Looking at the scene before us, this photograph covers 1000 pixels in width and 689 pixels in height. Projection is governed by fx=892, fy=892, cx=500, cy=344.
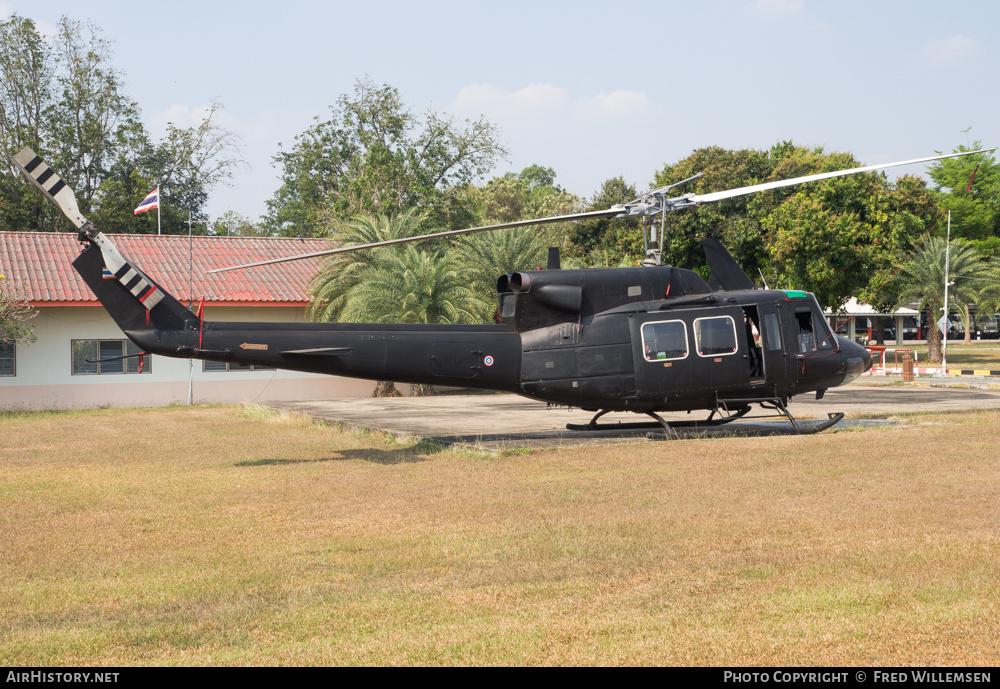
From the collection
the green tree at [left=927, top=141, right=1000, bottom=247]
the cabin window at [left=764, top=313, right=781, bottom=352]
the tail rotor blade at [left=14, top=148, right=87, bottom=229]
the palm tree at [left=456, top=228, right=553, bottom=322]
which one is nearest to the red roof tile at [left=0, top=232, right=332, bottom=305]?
the palm tree at [left=456, top=228, right=553, bottom=322]

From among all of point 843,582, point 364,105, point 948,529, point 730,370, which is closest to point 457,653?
point 843,582

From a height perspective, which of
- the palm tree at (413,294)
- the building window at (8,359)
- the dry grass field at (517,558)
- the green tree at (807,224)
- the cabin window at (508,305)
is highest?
the green tree at (807,224)

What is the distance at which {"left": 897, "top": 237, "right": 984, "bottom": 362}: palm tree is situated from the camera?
47.7 meters

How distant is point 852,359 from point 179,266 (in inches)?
882

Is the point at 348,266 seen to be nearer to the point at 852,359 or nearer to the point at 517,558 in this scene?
the point at 852,359

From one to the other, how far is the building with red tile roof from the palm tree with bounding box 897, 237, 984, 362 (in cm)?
3237

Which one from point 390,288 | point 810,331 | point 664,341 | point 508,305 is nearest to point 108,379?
point 390,288

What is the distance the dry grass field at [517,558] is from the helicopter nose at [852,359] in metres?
2.02

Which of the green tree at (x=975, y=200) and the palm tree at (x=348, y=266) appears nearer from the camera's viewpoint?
the palm tree at (x=348, y=266)

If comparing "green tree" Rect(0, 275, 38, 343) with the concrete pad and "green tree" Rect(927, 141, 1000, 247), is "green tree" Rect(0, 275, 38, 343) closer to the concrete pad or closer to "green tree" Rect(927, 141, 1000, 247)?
the concrete pad

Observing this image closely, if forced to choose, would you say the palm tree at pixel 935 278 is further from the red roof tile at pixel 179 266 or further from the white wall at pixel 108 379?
the white wall at pixel 108 379

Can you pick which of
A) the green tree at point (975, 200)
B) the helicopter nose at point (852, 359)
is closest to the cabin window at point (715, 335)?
the helicopter nose at point (852, 359)

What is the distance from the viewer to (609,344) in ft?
48.3

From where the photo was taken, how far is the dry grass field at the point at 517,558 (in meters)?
5.39
